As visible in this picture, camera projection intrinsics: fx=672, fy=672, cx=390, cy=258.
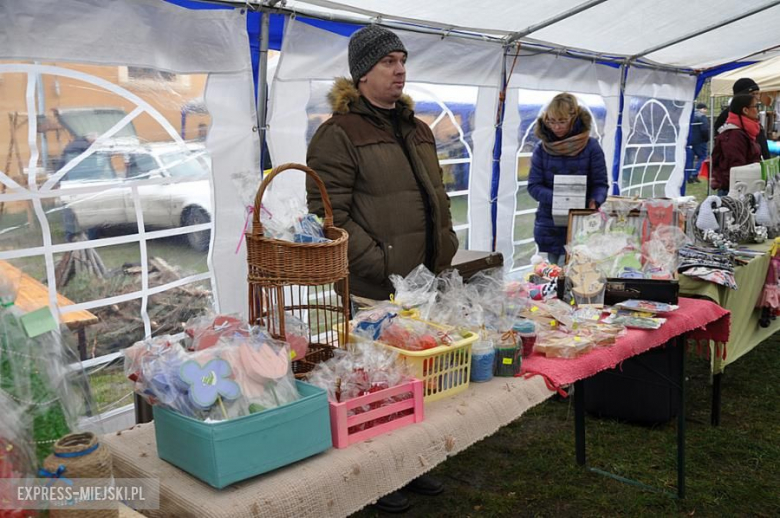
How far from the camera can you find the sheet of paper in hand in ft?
14.1

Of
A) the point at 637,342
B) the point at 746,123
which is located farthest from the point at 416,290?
the point at 746,123

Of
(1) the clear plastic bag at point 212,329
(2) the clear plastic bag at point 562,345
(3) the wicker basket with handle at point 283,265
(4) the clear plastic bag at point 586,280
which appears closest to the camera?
(1) the clear plastic bag at point 212,329

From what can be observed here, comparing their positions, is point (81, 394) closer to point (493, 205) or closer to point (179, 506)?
point (179, 506)

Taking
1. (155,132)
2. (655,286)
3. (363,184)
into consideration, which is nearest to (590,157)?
(655,286)

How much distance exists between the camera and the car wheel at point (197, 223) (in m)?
3.49

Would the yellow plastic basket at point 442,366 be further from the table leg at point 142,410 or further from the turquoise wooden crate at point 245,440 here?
the table leg at point 142,410

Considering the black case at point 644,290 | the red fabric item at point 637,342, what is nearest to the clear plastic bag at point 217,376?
the red fabric item at point 637,342

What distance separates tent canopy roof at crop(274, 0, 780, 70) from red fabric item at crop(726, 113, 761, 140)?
3.06ft

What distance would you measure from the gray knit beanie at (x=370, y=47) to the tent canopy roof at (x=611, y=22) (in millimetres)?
1275

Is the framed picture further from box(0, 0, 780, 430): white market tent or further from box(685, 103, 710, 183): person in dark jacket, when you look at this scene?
box(685, 103, 710, 183): person in dark jacket

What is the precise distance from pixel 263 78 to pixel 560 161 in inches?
78.0

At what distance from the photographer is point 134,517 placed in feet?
3.99

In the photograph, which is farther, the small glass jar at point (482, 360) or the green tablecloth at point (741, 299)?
the green tablecloth at point (741, 299)

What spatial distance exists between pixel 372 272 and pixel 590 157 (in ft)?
7.57
